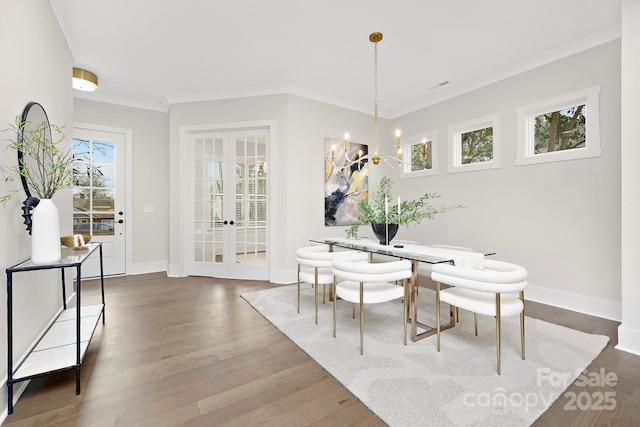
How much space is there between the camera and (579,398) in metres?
1.63

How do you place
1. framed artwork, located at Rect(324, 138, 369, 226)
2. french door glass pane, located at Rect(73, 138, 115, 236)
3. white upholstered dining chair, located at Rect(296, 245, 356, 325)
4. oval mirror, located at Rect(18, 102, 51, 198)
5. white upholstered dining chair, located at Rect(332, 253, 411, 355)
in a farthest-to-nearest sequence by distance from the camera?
framed artwork, located at Rect(324, 138, 369, 226) → french door glass pane, located at Rect(73, 138, 115, 236) → white upholstered dining chair, located at Rect(296, 245, 356, 325) → white upholstered dining chair, located at Rect(332, 253, 411, 355) → oval mirror, located at Rect(18, 102, 51, 198)

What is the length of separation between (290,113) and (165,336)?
322 cm

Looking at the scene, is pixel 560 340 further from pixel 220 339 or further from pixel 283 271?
pixel 283 271

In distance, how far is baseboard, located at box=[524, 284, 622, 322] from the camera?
280 cm

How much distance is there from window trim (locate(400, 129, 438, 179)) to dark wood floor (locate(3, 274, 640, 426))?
8.22ft

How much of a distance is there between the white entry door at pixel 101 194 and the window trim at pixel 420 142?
4.66 metres

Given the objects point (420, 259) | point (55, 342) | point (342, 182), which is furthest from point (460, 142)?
point (55, 342)

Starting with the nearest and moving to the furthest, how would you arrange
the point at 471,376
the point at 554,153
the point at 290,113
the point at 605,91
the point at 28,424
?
the point at 28,424
the point at 471,376
the point at 605,91
the point at 554,153
the point at 290,113

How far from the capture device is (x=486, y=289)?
1.82 m

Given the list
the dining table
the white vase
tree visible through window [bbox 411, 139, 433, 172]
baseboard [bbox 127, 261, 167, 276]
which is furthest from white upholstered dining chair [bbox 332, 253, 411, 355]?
baseboard [bbox 127, 261, 167, 276]

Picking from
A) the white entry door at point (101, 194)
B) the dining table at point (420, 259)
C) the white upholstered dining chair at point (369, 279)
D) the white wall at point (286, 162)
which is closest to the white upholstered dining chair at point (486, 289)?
the dining table at point (420, 259)

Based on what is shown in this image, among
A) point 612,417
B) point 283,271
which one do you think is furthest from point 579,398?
point 283,271

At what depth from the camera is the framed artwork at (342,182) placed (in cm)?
460

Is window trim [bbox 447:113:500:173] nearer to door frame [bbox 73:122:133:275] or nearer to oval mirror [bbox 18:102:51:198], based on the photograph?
oval mirror [bbox 18:102:51:198]
